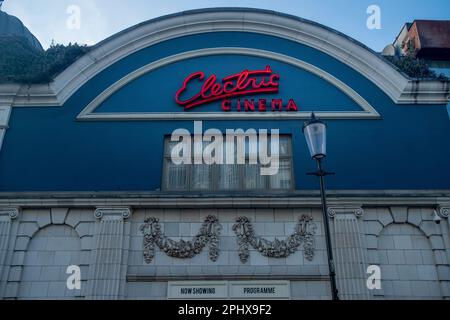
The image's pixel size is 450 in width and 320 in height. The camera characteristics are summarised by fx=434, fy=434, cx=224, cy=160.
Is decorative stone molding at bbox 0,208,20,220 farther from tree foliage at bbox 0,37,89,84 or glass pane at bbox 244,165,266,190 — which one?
glass pane at bbox 244,165,266,190

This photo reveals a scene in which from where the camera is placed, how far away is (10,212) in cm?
1314

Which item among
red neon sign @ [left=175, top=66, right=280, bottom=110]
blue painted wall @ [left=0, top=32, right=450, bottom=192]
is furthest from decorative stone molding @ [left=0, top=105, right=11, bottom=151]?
red neon sign @ [left=175, top=66, right=280, bottom=110]

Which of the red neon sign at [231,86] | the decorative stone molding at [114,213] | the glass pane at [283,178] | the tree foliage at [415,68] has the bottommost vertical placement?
the decorative stone molding at [114,213]

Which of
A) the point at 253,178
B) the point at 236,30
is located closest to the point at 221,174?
the point at 253,178

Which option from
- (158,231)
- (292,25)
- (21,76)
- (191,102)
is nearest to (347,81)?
(292,25)

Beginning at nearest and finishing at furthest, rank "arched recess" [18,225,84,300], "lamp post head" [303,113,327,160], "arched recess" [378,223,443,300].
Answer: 1. "lamp post head" [303,113,327,160]
2. "arched recess" [378,223,443,300]
3. "arched recess" [18,225,84,300]

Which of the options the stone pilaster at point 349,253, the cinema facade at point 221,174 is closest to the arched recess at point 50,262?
the cinema facade at point 221,174

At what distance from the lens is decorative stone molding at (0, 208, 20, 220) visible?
13117 mm

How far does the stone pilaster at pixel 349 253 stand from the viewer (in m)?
12.2

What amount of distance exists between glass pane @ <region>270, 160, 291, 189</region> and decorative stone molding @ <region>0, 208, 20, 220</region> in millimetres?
7860

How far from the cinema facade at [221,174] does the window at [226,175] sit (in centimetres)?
5

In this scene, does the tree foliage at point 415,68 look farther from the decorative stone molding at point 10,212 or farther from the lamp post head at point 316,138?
the decorative stone molding at point 10,212

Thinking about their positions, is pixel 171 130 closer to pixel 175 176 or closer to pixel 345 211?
pixel 175 176

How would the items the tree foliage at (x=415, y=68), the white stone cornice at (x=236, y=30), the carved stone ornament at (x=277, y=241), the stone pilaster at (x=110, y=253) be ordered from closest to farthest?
the stone pilaster at (x=110, y=253) → the carved stone ornament at (x=277, y=241) → the white stone cornice at (x=236, y=30) → the tree foliage at (x=415, y=68)
